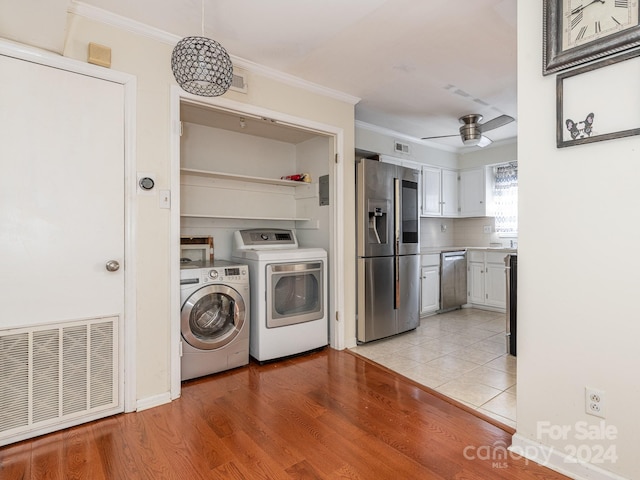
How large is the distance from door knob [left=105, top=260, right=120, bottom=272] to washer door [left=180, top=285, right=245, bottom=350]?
1.89ft

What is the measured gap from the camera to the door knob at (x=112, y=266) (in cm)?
209

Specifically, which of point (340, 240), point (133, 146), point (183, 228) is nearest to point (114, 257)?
point (133, 146)

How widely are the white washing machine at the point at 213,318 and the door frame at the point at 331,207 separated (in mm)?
194

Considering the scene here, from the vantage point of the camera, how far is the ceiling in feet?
6.64

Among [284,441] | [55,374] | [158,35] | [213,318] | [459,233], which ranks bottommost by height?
[284,441]

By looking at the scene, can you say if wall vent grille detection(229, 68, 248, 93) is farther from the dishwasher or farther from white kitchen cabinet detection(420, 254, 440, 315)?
the dishwasher

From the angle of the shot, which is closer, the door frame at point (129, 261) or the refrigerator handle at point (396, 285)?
the door frame at point (129, 261)

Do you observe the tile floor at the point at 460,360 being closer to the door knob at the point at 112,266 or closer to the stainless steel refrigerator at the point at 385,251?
the stainless steel refrigerator at the point at 385,251

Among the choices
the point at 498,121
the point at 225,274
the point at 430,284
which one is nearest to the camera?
the point at 225,274

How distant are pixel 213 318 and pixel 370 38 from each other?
7.85ft

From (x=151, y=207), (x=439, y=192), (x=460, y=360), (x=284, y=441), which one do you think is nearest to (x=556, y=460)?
(x=284, y=441)

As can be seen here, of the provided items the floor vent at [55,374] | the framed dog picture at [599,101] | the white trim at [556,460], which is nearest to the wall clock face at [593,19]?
the framed dog picture at [599,101]

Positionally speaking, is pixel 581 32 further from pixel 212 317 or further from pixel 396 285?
pixel 212 317

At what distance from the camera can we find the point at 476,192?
5.36 metres
